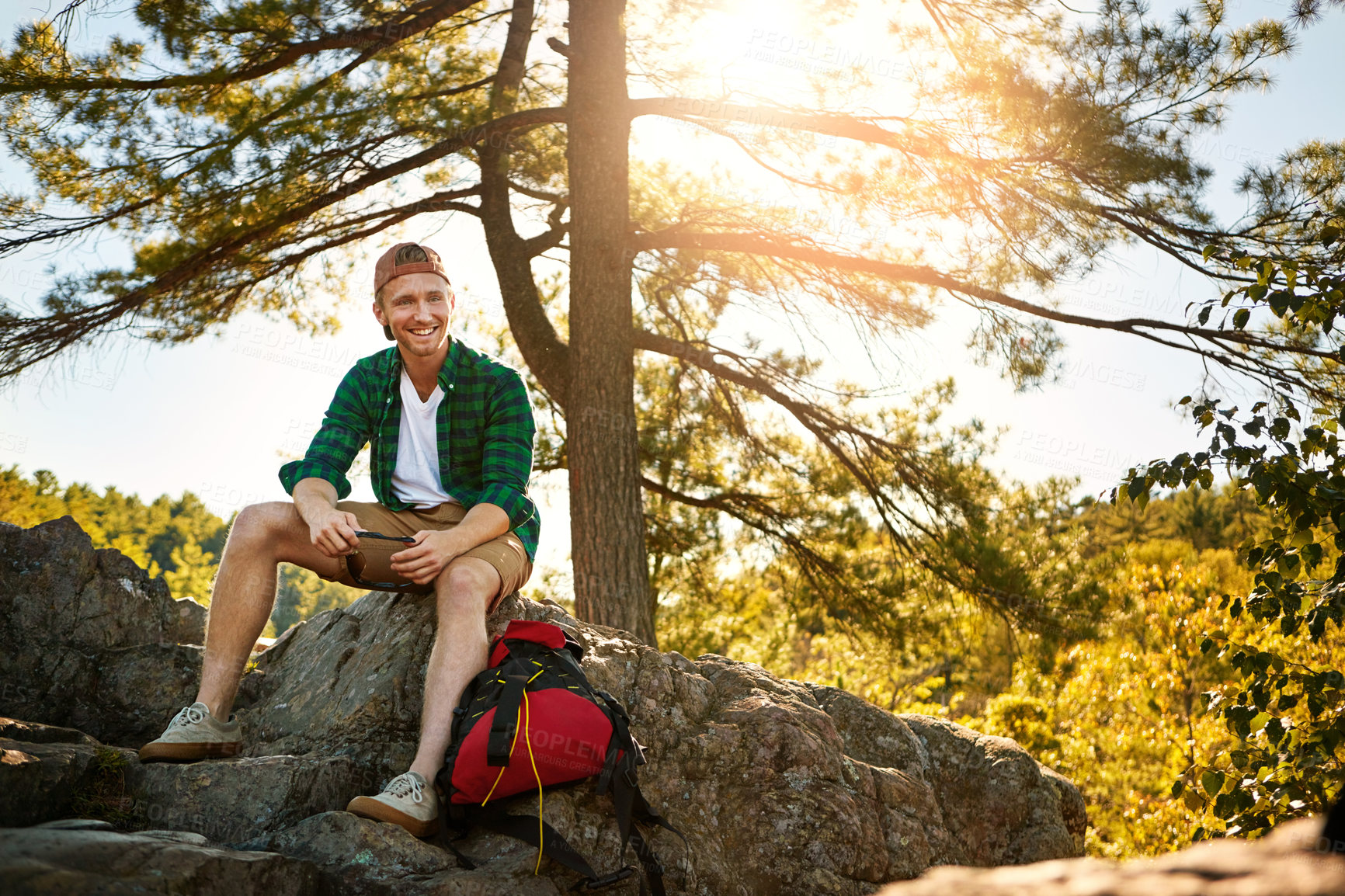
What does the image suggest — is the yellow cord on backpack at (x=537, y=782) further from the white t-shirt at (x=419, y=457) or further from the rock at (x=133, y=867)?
the white t-shirt at (x=419, y=457)

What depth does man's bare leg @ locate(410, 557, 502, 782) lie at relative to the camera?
242 centimetres

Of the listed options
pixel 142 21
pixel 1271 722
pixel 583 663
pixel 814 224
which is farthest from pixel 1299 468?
pixel 142 21

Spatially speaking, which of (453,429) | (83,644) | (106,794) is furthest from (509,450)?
(83,644)

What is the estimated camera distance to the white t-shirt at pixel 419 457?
309cm

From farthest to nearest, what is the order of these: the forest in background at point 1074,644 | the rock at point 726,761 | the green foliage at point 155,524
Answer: the green foliage at point 155,524 < the forest in background at point 1074,644 < the rock at point 726,761

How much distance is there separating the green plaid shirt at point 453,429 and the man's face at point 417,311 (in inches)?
4.3

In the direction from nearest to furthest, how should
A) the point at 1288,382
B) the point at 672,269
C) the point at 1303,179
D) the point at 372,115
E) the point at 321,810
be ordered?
the point at 321,810
the point at 1303,179
the point at 1288,382
the point at 372,115
the point at 672,269

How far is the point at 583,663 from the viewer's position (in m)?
2.99

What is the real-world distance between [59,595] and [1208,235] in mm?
5881

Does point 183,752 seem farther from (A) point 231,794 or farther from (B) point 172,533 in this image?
(B) point 172,533

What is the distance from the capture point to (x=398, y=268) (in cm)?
305

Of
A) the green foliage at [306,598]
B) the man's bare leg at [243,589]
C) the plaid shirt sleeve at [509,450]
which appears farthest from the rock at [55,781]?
the green foliage at [306,598]

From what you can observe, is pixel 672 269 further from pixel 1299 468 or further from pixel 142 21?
pixel 1299 468

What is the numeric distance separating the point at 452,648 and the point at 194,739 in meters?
0.77
